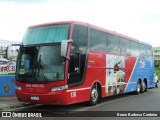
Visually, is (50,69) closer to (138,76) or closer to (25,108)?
(25,108)

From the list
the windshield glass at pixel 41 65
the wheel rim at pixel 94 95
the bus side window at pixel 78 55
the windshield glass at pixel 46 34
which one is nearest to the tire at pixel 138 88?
the wheel rim at pixel 94 95

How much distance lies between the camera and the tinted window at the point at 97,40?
13.7 m

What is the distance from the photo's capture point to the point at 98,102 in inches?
574

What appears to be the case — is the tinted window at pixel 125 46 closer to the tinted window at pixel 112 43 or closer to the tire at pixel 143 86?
the tinted window at pixel 112 43

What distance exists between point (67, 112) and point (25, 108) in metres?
1.98

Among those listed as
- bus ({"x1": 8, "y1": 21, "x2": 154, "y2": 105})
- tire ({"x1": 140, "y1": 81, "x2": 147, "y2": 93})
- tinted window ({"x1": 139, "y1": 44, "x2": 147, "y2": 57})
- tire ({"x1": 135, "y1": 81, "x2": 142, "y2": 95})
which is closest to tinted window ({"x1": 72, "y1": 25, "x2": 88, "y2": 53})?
bus ({"x1": 8, "y1": 21, "x2": 154, "y2": 105})

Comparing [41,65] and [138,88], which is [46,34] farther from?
[138,88]

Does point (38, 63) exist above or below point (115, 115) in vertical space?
above

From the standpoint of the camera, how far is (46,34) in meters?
12.3

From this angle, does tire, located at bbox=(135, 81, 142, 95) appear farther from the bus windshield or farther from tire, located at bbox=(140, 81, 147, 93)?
the bus windshield

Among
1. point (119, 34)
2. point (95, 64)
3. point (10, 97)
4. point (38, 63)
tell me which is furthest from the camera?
point (119, 34)

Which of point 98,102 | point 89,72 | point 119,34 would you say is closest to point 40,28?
point 89,72

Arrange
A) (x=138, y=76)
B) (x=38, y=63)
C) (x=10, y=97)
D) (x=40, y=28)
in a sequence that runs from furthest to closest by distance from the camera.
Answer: (x=138, y=76)
(x=10, y=97)
(x=40, y=28)
(x=38, y=63)

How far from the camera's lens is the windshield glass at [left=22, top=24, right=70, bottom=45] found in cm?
1195
